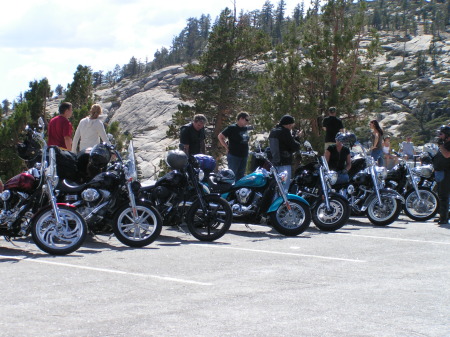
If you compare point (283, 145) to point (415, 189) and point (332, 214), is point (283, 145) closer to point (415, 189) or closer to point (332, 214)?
point (332, 214)

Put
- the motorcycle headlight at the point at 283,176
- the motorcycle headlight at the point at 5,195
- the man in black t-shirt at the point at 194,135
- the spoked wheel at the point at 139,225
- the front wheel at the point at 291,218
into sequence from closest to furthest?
the motorcycle headlight at the point at 5,195
the spoked wheel at the point at 139,225
the front wheel at the point at 291,218
the motorcycle headlight at the point at 283,176
the man in black t-shirt at the point at 194,135

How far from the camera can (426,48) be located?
147 meters

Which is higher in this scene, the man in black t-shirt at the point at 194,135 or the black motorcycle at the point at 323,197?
the man in black t-shirt at the point at 194,135

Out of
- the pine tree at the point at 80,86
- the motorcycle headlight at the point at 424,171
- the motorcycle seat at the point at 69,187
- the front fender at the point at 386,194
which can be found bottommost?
the motorcycle seat at the point at 69,187

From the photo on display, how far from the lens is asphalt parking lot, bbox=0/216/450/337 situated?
16.1ft

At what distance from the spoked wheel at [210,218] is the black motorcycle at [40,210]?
183 cm

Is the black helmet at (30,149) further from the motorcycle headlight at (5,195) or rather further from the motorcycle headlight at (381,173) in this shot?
the motorcycle headlight at (381,173)

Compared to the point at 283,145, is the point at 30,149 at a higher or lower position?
lower

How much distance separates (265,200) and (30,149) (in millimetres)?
3578

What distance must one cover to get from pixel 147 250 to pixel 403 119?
336 feet

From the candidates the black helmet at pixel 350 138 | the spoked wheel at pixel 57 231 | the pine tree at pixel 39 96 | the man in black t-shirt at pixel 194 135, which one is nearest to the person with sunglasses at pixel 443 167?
the black helmet at pixel 350 138

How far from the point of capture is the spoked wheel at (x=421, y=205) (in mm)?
13047

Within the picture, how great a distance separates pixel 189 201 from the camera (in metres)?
9.83

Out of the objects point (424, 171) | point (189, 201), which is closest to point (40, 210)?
point (189, 201)
